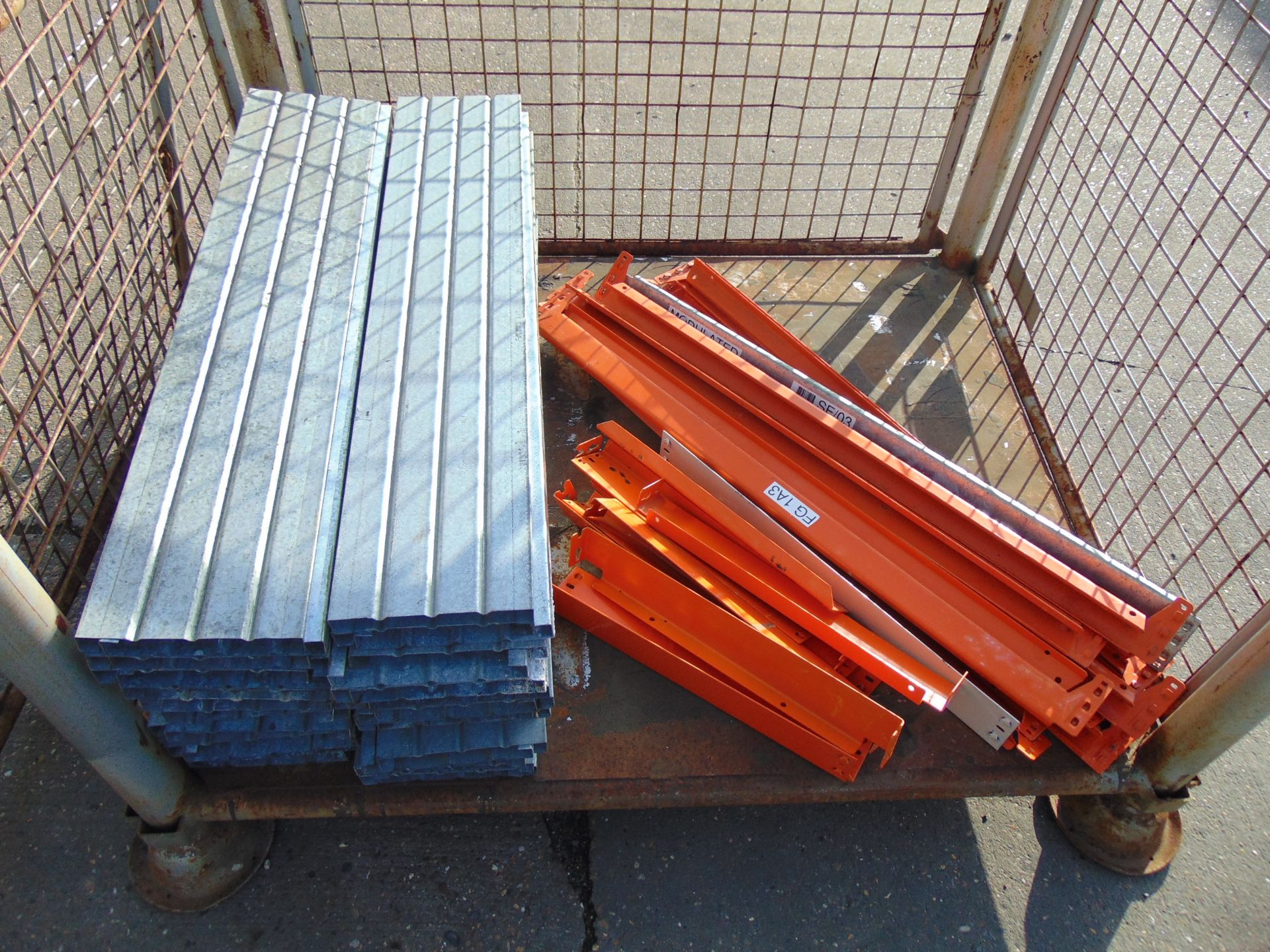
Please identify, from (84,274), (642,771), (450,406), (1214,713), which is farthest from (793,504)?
(84,274)

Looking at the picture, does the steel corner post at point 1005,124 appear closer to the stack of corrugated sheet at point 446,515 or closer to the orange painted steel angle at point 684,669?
the stack of corrugated sheet at point 446,515

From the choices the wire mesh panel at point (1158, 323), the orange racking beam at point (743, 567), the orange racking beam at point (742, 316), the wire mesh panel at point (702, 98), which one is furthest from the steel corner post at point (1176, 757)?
the wire mesh panel at point (702, 98)

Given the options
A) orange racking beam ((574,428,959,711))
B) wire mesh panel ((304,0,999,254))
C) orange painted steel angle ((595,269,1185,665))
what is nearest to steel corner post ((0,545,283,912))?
orange racking beam ((574,428,959,711))

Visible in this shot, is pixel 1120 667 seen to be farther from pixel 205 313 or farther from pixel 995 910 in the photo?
pixel 205 313

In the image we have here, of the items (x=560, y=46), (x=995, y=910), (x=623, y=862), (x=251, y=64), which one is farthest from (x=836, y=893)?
(x=560, y=46)

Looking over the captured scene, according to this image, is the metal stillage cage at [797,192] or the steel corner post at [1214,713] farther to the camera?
the metal stillage cage at [797,192]

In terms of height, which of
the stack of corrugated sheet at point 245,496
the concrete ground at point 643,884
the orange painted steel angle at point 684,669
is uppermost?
the stack of corrugated sheet at point 245,496

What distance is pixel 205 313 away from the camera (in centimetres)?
281

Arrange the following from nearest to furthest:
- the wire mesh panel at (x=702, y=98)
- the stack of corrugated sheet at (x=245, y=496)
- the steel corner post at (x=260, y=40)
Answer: the stack of corrugated sheet at (x=245, y=496) < the steel corner post at (x=260, y=40) < the wire mesh panel at (x=702, y=98)

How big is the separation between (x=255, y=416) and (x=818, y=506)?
177cm

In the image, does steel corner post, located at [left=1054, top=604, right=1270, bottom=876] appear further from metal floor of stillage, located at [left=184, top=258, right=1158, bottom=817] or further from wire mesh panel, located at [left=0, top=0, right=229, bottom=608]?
wire mesh panel, located at [left=0, top=0, right=229, bottom=608]

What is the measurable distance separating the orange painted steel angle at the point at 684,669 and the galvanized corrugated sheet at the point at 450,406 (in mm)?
639

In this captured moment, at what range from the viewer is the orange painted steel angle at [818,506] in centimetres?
280

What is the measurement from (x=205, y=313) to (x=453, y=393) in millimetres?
814
